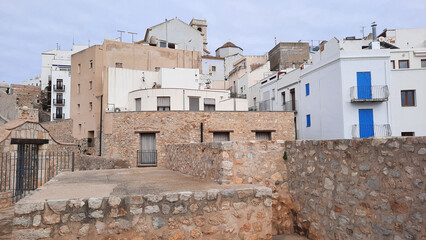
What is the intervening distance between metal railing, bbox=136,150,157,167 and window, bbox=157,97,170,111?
11.8ft

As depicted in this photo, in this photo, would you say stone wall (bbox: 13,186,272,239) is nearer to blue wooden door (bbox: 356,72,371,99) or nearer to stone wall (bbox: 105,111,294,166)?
stone wall (bbox: 105,111,294,166)

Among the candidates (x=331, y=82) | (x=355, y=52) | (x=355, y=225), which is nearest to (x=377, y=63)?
(x=355, y=52)

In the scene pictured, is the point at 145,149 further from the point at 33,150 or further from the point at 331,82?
the point at 331,82

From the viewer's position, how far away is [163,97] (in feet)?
74.1

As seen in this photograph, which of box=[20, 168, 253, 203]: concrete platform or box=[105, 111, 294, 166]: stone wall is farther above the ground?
box=[105, 111, 294, 166]: stone wall

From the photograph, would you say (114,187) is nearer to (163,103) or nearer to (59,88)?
(163,103)

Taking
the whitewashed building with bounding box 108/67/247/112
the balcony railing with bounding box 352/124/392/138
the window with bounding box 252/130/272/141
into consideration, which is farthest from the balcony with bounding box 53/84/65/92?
the balcony railing with bounding box 352/124/392/138

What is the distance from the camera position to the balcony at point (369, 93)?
68.7 feet

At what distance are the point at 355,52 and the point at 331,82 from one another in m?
2.60

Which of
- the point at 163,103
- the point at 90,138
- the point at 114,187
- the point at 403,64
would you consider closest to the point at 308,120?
the point at 403,64

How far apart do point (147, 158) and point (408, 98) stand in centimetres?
1997

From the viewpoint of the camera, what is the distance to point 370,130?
21.2 m

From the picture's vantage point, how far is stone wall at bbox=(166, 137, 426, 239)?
3.30 m

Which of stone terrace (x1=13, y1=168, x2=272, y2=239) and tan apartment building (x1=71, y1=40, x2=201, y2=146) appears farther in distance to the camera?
tan apartment building (x1=71, y1=40, x2=201, y2=146)
